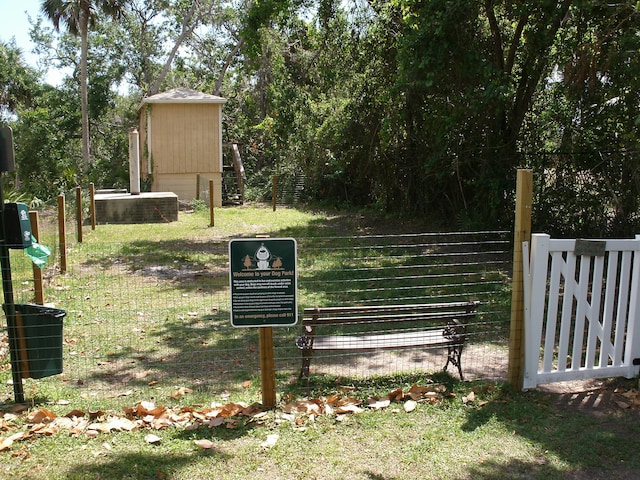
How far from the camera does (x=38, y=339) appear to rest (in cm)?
555

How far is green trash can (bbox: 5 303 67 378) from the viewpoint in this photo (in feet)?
18.1

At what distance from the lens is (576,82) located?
10.7 metres

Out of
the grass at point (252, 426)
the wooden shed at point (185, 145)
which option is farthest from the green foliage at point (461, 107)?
the grass at point (252, 426)

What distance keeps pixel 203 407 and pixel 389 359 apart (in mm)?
2311

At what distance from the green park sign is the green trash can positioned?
1.56 m

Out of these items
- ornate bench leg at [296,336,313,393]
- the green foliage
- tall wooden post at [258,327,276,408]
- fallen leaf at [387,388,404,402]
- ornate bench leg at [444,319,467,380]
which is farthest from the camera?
the green foliage

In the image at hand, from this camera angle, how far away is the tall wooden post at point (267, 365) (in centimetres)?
527

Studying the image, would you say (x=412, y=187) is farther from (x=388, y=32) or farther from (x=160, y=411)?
(x=160, y=411)

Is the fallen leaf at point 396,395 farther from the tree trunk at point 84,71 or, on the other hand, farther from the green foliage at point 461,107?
the tree trunk at point 84,71

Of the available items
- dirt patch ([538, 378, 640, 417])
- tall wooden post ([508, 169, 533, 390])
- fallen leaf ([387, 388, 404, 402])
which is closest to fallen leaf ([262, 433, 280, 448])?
fallen leaf ([387, 388, 404, 402])

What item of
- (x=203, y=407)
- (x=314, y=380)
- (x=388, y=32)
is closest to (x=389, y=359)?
(x=314, y=380)

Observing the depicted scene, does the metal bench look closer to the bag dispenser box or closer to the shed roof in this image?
the bag dispenser box

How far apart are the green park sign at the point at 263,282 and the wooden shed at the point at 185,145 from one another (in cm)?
2120

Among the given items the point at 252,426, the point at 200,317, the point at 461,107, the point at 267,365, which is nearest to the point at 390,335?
the point at 267,365
